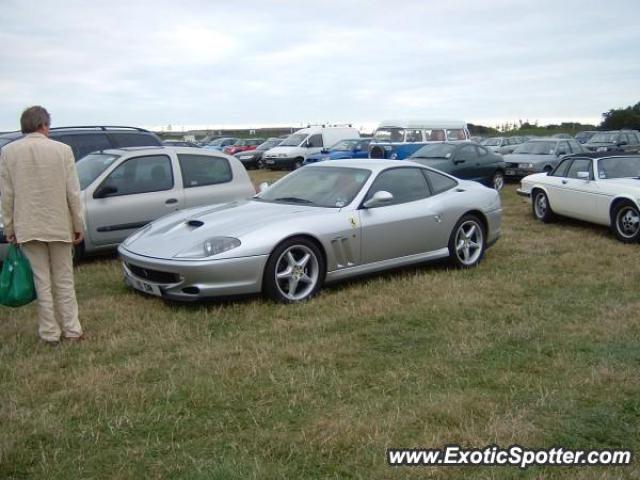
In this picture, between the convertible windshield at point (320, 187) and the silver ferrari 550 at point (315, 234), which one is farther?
the convertible windshield at point (320, 187)

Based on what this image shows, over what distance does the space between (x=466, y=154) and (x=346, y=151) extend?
23.9ft

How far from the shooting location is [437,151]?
15984 millimetres

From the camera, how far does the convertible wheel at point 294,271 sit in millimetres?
5827

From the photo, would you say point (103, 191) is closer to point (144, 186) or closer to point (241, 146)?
point (144, 186)

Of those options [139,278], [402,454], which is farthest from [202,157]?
[402,454]

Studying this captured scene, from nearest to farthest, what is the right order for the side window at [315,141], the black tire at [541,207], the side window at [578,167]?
the side window at [578,167], the black tire at [541,207], the side window at [315,141]

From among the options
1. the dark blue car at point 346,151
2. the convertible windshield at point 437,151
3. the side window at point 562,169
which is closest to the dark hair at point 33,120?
the side window at point 562,169

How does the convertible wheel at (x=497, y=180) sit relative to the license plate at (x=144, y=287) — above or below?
above

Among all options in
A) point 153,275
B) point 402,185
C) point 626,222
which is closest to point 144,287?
point 153,275

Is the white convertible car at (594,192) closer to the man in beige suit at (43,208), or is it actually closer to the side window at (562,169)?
the side window at (562,169)

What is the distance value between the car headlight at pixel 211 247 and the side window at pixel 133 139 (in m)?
6.03

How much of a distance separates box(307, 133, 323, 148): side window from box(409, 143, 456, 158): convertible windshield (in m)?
10.3

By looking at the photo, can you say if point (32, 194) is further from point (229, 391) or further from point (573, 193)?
point (573, 193)

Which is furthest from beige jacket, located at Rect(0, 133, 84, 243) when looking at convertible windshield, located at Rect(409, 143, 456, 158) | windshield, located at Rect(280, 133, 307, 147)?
windshield, located at Rect(280, 133, 307, 147)
